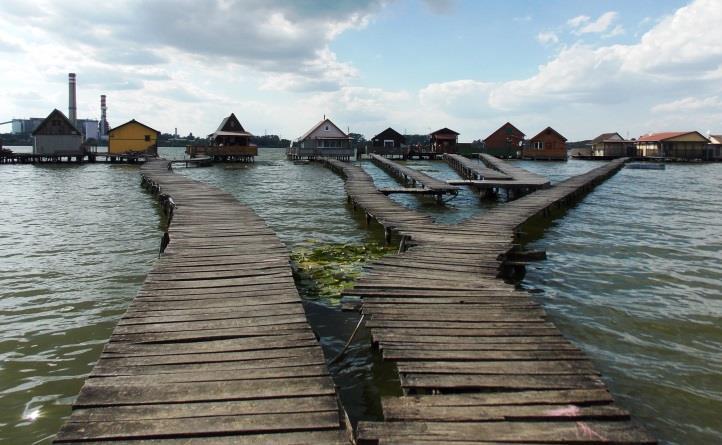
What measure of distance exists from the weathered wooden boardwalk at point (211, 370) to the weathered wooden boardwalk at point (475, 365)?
75 cm

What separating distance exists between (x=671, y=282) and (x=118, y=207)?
817 inches

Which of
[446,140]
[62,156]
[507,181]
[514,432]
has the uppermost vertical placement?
[446,140]

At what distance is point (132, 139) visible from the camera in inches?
2379

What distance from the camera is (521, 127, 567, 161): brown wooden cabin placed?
80500mm

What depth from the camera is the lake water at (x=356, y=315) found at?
664 centimetres

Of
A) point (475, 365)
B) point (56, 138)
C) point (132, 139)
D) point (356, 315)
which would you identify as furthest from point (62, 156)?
point (475, 365)

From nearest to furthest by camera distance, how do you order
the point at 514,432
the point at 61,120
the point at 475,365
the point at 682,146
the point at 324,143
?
the point at 514,432, the point at 475,365, the point at 61,120, the point at 324,143, the point at 682,146

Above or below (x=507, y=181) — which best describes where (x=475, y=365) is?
below

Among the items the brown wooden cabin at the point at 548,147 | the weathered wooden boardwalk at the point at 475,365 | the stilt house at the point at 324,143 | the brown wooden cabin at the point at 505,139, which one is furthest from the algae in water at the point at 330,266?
the brown wooden cabin at the point at 505,139

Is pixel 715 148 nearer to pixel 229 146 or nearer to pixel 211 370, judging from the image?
pixel 229 146

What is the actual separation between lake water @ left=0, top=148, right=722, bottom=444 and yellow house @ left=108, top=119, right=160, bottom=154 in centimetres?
3776

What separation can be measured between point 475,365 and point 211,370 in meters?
2.65

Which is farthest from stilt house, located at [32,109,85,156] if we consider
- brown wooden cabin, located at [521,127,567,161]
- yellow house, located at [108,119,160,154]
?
brown wooden cabin, located at [521,127,567,161]

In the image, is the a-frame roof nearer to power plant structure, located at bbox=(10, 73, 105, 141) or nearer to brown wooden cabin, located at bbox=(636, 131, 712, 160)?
power plant structure, located at bbox=(10, 73, 105, 141)
